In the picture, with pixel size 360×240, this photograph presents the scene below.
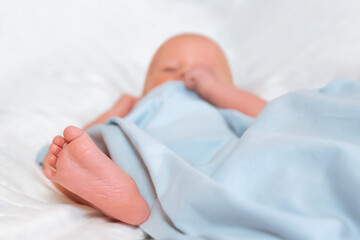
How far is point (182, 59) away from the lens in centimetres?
136

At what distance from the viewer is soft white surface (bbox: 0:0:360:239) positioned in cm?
110

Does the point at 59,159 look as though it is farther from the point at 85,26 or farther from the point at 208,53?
the point at 85,26

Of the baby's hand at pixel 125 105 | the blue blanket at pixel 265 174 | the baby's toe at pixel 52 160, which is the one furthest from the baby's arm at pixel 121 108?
the baby's toe at pixel 52 160

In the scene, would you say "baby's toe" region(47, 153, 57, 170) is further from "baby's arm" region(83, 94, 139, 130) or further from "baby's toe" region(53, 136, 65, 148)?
"baby's arm" region(83, 94, 139, 130)

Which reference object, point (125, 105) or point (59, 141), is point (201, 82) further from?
point (59, 141)

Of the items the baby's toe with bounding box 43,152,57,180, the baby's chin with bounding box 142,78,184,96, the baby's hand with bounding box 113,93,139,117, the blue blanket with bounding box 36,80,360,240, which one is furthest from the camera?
the baby's chin with bounding box 142,78,184,96

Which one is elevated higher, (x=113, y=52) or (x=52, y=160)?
(x=113, y=52)

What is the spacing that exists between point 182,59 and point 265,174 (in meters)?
0.74

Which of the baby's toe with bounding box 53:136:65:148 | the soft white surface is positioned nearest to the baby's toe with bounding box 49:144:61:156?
the baby's toe with bounding box 53:136:65:148

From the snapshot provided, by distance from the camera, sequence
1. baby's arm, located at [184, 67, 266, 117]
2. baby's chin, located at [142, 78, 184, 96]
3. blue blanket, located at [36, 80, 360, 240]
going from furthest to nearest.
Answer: baby's chin, located at [142, 78, 184, 96] < baby's arm, located at [184, 67, 266, 117] < blue blanket, located at [36, 80, 360, 240]

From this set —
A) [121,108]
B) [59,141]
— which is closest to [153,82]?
[121,108]

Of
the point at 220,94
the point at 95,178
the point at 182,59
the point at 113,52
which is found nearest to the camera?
the point at 95,178

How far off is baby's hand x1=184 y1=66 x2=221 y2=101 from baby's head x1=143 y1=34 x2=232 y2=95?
102 mm

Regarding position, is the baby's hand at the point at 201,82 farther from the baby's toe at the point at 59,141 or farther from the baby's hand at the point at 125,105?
the baby's toe at the point at 59,141
